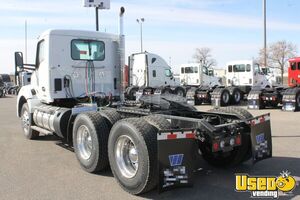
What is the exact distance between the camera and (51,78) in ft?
29.7

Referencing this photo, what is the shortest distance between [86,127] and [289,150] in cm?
444

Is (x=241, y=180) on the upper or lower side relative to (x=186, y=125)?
lower

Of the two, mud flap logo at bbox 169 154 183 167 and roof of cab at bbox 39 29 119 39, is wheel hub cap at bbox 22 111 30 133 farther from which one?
mud flap logo at bbox 169 154 183 167

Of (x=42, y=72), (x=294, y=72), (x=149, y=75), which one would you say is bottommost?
(x=42, y=72)

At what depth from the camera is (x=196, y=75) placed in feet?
100

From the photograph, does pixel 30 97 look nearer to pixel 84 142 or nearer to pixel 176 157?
pixel 84 142

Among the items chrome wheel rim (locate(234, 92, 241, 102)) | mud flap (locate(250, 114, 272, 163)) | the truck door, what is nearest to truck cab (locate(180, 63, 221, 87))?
chrome wheel rim (locate(234, 92, 241, 102))

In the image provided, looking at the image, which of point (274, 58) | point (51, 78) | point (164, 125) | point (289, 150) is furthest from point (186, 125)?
point (274, 58)

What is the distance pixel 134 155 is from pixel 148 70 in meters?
22.2

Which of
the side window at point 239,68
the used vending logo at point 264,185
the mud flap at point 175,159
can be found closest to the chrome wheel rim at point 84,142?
the mud flap at point 175,159

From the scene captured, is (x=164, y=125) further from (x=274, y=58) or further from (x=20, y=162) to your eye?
(x=274, y=58)

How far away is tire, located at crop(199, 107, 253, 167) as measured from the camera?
652cm

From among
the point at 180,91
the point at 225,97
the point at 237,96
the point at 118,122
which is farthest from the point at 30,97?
the point at 180,91

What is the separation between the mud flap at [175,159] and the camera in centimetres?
510
